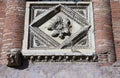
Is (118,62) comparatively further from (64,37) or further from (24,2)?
(24,2)

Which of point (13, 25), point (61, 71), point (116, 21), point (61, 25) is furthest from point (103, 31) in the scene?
point (13, 25)

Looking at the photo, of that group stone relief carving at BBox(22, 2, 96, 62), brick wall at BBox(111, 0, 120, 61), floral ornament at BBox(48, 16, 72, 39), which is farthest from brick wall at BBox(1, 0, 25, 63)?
brick wall at BBox(111, 0, 120, 61)

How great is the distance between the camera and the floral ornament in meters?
7.72

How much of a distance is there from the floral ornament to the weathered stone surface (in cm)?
74

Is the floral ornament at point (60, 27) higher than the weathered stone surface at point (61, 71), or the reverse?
the floral ornament at point (60, 27)

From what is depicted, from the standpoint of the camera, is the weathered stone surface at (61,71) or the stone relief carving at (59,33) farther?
the stone relief carving at (59,33)

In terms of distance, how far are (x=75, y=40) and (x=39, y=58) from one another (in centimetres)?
93

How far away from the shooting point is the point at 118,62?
24.1 feet

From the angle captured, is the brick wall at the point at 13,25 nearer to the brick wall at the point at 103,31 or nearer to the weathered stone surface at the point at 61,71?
the weathered stone surface at the point at 61,71

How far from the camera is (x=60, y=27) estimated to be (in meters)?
7.79

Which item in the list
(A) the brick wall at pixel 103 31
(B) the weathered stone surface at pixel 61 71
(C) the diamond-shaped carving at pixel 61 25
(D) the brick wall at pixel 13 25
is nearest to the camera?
(B) the weathered stone surface at pixel 61 71

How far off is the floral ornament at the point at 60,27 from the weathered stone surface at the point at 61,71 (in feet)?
2.44

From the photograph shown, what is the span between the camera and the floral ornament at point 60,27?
7723 mm

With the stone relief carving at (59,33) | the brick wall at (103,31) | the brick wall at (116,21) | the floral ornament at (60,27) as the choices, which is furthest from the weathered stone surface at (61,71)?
the floral ornament at (60,27)
